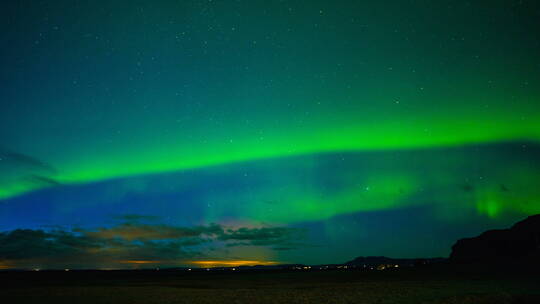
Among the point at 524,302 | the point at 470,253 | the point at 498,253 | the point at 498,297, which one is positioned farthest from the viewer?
the point at 470,253

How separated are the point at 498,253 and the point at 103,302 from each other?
172 meters

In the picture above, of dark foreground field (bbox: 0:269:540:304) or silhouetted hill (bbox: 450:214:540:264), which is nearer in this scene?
dark foreground field (bbox: 0:269:540:304)

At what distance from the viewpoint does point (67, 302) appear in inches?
1515

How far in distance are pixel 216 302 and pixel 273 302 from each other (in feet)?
16.9

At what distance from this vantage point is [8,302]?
3897cm

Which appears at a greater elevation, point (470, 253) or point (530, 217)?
point (530, 217)

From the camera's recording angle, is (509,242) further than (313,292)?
Yes

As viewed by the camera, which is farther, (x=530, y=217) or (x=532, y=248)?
(x=530, y=217)

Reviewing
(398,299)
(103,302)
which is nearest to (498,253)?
(398,299)

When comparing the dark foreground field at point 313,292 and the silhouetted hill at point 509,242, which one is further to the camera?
the silhouetted hill at point 509,242

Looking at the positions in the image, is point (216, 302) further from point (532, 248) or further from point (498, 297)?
point (532, 248)

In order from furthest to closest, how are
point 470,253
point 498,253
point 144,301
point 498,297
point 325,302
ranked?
point 470,253, point 498,253, point 144,301, point 325,302, point 498,297

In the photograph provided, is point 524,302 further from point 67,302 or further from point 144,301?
point 67,302

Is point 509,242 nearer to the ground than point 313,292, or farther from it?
farther from it
